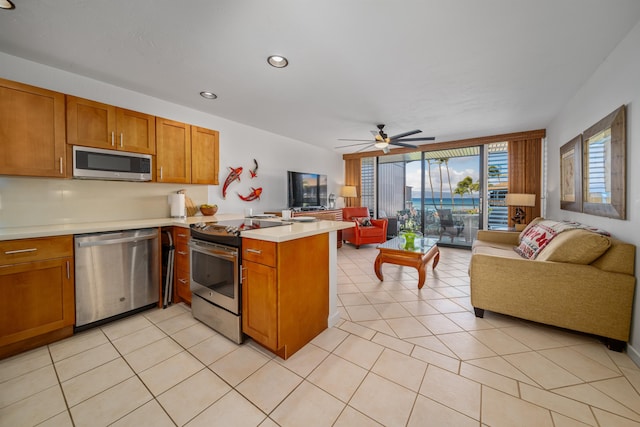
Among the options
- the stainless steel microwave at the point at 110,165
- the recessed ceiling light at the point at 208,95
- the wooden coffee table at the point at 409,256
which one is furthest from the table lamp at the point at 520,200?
the stainless steel microwave at the point at 110,165

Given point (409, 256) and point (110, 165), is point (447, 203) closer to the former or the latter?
point (409, 256)

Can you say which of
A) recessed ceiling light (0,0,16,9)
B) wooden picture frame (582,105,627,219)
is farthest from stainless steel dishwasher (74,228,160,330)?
wooden picture frame (582,105,627,219)

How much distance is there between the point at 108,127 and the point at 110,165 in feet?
1.22

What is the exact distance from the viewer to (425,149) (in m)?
5.39

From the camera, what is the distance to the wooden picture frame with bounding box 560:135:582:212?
2627 millimetres

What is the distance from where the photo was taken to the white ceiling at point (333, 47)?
5.16 ft

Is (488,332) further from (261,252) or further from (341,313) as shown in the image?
(261,252)

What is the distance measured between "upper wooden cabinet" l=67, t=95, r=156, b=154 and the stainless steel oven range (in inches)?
46.4

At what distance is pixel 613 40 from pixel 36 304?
4.95m

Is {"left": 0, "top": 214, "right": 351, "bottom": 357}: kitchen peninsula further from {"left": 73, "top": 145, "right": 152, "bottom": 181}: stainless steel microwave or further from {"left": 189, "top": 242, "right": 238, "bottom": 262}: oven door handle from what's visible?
{"left": 73, "top": 145, "right": 152, "bottom": 181}: stainless steel microwave

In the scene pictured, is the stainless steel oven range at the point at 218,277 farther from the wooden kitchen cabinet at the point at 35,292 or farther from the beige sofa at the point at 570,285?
the beige sofa at the point at 570,285

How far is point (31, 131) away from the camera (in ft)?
6.40

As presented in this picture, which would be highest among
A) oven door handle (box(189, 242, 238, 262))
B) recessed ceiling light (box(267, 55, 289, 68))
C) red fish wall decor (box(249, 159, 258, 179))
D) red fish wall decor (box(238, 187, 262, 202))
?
recessed ceiling light (box(267, 55, 289, 68))

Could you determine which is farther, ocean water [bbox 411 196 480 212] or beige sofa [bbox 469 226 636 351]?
ocean water [bbox 411 196 480 212]
